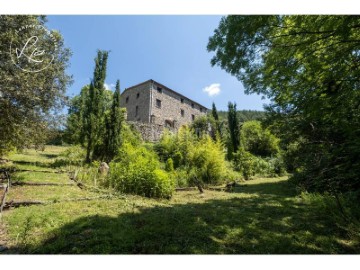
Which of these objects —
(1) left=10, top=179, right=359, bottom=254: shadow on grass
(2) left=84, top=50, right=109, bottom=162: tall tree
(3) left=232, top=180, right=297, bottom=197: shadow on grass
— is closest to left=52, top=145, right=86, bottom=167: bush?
(2) left=84, top=50, right=109, bottom=162: tall tree

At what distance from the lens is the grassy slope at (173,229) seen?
346cm

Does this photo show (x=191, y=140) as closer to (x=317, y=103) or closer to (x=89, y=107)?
(x=89, y=107)

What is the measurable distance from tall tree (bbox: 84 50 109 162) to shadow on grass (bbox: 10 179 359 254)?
11378 mm

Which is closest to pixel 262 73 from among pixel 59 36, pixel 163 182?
pixel 163 182

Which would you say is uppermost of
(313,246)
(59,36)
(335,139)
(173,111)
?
(173,111)

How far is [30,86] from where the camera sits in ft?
26.5

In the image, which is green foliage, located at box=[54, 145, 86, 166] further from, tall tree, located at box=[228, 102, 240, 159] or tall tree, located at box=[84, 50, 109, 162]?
tall tree, located at box=[228, 102, 240, 159]

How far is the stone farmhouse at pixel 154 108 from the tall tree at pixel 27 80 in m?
15.9

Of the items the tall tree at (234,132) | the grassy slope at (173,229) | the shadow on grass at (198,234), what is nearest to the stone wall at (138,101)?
the tall tree at (234,132)

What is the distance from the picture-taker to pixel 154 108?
3036cm

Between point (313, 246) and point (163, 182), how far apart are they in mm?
5440

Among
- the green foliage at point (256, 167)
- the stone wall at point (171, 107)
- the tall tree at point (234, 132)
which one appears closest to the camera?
the green foliage at point (256, 167)

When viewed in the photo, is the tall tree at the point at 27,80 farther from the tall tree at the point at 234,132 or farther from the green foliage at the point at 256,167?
the tall tree at the point at 234,132

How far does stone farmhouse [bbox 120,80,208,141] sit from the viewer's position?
28.5m
